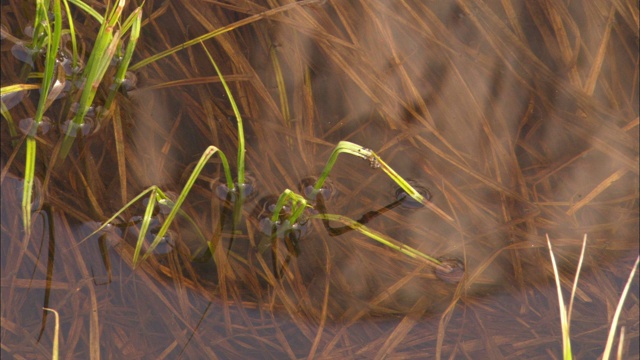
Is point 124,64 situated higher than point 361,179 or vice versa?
point 124,64

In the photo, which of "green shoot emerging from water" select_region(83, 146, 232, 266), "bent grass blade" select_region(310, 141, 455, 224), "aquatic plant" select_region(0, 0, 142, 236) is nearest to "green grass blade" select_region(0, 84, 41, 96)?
"aquatic plant" select_region(0, 0, 142, 236)

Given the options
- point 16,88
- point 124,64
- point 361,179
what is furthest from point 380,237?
point 16,88

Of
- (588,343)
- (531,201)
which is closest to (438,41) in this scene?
(531,201)

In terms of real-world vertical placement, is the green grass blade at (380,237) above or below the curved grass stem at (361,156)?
below

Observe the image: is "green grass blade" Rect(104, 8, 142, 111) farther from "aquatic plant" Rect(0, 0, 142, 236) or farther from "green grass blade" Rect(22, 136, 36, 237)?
"green grass blade" Rect(22, 136, 36, 237)

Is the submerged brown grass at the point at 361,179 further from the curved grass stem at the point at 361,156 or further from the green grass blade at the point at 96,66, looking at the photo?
the curved grass stem at the point at 361,156

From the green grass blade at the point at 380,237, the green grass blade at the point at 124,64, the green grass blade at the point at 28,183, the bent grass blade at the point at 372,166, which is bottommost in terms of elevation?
the green grass blade at the point at 380,237

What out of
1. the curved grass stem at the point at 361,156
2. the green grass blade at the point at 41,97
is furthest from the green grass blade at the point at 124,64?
the curved grass stem at the point at 361,156

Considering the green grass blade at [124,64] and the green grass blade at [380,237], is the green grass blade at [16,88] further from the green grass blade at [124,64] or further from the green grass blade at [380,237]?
the green grass blade at [380,237]

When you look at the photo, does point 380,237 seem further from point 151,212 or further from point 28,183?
point 28,183

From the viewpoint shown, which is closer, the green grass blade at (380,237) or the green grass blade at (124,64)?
the green grass blade at (124,64)
